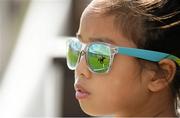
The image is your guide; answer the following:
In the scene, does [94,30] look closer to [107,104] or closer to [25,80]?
[107,104]

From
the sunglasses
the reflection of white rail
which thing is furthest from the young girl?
the reflection of white rail

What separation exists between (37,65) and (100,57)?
3085 millimetres

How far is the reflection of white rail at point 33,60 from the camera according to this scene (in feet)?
16.6

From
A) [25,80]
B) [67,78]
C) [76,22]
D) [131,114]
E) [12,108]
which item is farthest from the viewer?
[76,22]

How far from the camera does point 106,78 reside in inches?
93.3

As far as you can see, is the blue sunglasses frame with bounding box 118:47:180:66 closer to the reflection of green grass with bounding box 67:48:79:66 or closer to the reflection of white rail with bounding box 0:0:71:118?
the reflection of green grass with bounding box 67:48:79:66

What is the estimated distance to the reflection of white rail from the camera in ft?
16.6

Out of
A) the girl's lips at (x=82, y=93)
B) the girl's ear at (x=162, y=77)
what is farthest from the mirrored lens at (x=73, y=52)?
the girl's ear at (x=162, y=77)

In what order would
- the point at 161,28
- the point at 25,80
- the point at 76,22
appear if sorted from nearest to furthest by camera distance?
the point at 161,28
the point at 25,80
the point at 76,22

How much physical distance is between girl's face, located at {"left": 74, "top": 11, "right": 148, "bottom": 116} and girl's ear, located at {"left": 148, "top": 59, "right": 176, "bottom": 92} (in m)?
0.04

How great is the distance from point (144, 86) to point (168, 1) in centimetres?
37

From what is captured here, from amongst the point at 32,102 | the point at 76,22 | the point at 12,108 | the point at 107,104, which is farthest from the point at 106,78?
the point at 76,22

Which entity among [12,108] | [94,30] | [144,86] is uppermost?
[94,30]

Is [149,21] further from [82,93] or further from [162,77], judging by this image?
[82,93]
